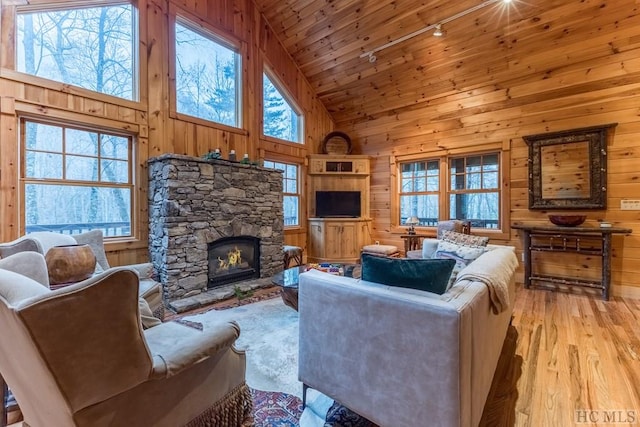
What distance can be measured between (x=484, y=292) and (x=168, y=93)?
14.0 feet

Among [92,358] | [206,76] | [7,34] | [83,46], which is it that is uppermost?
[206,76]

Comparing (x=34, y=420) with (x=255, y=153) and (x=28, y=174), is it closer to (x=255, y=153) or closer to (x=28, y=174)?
(x=28, y=174)

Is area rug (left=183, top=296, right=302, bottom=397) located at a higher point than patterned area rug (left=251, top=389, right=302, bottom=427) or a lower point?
higher

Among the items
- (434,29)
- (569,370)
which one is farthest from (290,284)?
(434,29)

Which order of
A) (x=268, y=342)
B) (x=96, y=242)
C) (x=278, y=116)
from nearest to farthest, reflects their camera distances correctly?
(x=268, y=342)
(x=96, y=242)
(x=278, y=116)

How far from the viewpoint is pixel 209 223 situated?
3.87m

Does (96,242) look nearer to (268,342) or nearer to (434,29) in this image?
(268,342)

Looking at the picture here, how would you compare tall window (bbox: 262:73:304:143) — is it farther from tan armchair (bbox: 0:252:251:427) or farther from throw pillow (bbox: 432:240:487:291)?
tan armchair (bbox: 0:252:251:427)

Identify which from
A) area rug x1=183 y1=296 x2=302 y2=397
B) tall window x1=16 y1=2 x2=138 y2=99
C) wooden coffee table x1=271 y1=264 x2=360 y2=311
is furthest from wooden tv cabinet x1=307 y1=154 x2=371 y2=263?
tall window x1=16 y1=2 x2=138 y2=99

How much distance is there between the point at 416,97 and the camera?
5352 millimetres

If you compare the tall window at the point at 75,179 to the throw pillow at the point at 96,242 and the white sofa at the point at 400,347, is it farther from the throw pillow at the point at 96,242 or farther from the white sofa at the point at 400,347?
the white sofa at the point at 400,347

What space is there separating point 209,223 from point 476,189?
4324 mm

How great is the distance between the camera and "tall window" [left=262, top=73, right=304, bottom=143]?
539 centimetres

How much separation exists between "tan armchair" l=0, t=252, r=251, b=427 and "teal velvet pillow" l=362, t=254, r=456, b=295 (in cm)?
84
